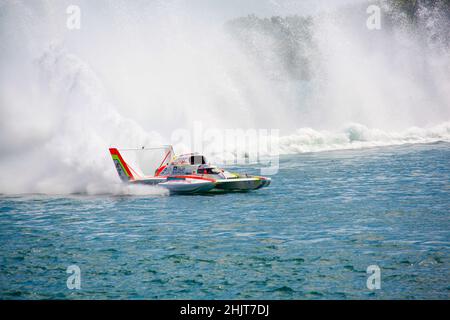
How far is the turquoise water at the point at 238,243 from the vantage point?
12.4 m

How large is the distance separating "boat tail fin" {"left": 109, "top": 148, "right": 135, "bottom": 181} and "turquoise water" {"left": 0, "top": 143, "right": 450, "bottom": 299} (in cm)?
121

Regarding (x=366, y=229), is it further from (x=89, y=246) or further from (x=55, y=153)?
(x=55, y=153)

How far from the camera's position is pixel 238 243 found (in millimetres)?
16141

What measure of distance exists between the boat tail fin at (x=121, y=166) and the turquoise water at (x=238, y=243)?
1.21 metres

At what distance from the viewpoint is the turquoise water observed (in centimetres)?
1238

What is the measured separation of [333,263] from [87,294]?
6.25 meters

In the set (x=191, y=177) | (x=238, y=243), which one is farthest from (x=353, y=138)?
(x=238, y=243)

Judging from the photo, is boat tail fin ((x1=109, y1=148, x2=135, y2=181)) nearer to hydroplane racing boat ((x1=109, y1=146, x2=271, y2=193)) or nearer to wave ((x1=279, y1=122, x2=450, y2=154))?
hydroplane racing boat ((x1=109, y1=146, x2=271, y2=193))

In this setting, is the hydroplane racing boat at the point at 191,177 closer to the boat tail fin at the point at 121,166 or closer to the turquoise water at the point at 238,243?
the boat tail fin at the point at 121,166

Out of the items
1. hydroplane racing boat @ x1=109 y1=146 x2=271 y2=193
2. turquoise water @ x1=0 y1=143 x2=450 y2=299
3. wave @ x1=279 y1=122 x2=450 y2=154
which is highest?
wave @ x1=279 y1=122 x2=450 y2=154

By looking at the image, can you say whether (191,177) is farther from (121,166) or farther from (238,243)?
(238,243)

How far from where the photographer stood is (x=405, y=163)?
35156 mm

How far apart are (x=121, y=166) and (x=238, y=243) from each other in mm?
11640

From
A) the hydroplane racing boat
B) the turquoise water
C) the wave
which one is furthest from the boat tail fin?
the wave
